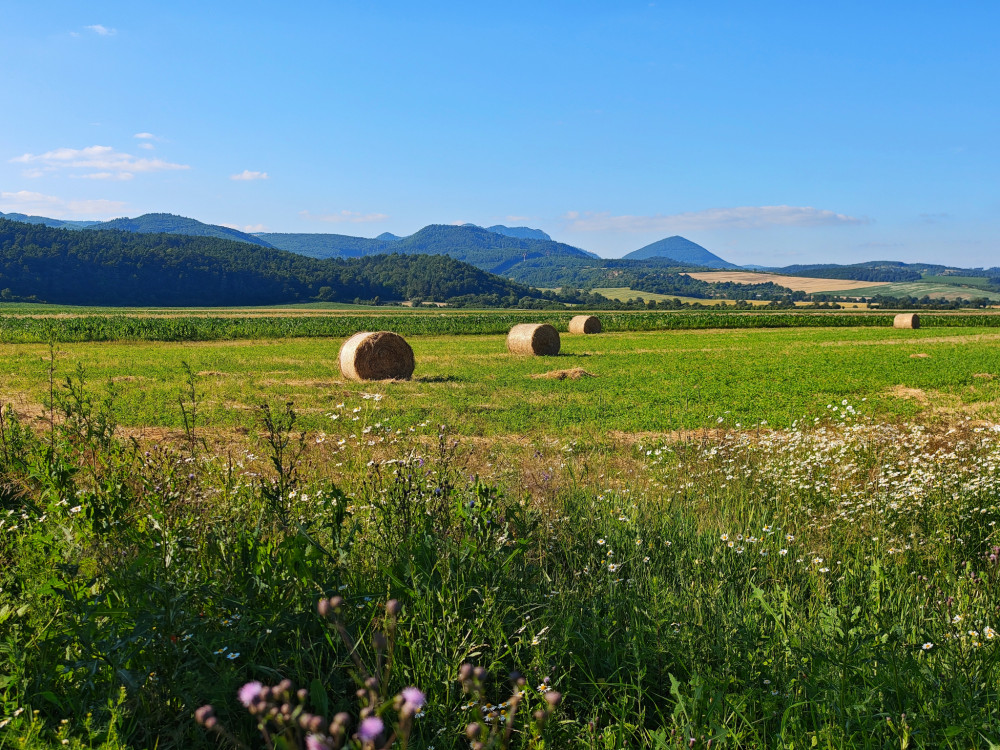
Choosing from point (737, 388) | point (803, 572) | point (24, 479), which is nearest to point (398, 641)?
point (803, 572)

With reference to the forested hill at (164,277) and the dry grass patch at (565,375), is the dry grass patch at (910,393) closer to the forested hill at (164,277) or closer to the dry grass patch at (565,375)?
the dry grass patch at (565,375)

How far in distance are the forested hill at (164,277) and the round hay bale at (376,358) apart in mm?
149564

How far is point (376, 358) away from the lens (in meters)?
26.0

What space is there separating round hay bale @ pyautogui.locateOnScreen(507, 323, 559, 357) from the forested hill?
13880 cm

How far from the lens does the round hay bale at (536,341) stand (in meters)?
36.2

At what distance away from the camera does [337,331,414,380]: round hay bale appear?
2588 cm

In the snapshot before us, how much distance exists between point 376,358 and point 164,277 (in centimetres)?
16913

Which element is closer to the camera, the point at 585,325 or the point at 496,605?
the point at 496,605

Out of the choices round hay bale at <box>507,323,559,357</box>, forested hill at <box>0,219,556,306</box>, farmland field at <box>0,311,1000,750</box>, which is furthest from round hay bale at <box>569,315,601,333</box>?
forested hill at <box>0,219,556,306</box>

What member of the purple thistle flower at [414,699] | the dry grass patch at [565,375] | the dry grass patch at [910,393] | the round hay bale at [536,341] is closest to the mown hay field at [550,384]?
the dry grass patch at [910,393]

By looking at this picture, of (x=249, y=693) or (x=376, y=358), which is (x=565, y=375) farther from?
(x=249, y=693)

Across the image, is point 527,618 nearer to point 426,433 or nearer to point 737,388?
point 426,433

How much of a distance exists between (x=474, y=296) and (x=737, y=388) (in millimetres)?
164167

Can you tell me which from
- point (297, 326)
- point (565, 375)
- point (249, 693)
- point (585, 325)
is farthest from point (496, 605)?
point (297, 326)
